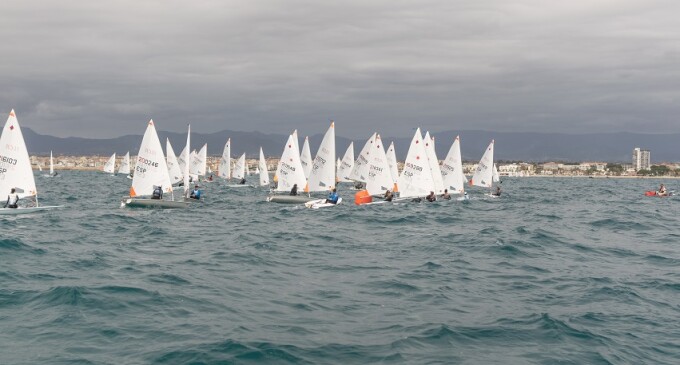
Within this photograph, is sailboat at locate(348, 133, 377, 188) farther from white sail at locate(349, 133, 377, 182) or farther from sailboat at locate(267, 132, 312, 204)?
sailboat at locate(267, 132, 312, 204)

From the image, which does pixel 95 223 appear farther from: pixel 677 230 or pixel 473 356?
pixel 677 230

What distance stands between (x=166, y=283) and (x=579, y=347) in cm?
1043

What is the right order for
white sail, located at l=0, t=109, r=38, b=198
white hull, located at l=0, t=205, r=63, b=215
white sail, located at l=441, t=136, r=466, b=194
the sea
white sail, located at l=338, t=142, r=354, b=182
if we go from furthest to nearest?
white sail, located at l=338, t=142, r=354, b=182
white sail, located at l=441, t=136, r=466, b=194
white hull, located at l=0, t=205, r=63, b=215
white sail, located at l=0, t=109, r=38, b=198
the sea

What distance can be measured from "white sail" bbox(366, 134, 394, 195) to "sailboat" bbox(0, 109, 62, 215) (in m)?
22.7

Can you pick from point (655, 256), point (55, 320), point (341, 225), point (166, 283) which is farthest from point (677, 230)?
point (55, 320)

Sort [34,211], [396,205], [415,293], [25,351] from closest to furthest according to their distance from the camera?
[25,351] → [415,293] → [34,211] → [396,205]

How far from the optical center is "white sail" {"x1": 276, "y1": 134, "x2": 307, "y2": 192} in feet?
160

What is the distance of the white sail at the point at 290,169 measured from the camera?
48750 millimetres

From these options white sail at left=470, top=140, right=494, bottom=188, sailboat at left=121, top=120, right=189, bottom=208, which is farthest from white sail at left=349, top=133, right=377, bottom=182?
sailboat at left=121, top=120, right=189, bottom=208

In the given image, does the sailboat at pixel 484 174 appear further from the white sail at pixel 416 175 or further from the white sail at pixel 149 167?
the white sail at pixel 149 167

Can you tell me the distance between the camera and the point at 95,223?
109 ft

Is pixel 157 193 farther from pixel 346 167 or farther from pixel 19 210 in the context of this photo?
pixel 346 167

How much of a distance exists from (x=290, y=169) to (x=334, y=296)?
32864mm

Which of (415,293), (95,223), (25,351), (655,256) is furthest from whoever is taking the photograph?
(95,223)
